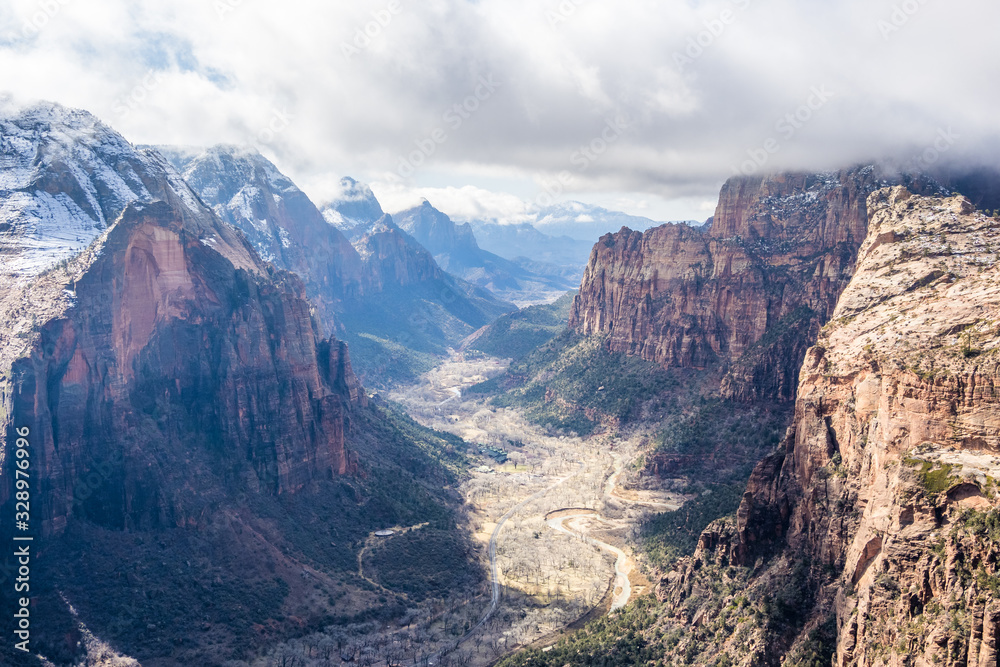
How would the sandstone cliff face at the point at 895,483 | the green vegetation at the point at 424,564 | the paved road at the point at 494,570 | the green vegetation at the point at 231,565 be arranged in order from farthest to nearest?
1. the green vegetation at the point at 424,564
2. the paved road at the point at 494,570
3. the green vegetation at the point at 231,565
4. the sandstone cliff face at the point at 895,483

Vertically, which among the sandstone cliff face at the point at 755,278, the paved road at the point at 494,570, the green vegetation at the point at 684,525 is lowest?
the paved road at the point at 494,570

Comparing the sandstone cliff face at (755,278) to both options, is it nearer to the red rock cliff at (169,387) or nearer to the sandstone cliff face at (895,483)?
the sandstone cliff face at (895,483)

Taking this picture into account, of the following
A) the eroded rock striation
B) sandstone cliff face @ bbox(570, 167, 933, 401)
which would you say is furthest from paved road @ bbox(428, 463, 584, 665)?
sandstone cliff face @ bbox(570, 167, 933, 401)

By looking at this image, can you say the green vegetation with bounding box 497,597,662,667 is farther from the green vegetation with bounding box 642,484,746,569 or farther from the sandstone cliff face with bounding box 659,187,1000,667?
the green vegetation with bounding box 642,484,746,569

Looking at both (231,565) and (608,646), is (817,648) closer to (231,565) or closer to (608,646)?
(608,646)

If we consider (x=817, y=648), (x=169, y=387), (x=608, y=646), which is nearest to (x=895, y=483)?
(x=817, y=648)

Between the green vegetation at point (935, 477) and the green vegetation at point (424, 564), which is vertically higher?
the green vegetation at point (935, 477)

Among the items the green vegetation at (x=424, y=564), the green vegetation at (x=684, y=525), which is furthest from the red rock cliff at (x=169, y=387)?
the green vegetation at (x=684, y=525)

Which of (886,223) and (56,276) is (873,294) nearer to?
(886,223)
